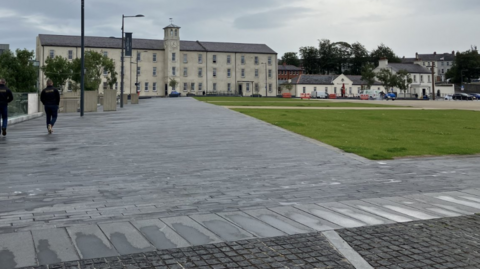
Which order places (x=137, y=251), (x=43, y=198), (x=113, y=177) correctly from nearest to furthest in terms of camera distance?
(x=137, y=251) → (x=43, y=198) → (x=113, y=177)

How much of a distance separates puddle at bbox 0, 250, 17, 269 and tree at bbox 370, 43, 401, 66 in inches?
6639

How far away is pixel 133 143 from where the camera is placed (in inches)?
610

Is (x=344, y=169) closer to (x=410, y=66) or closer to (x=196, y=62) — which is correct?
(x=196, y=62)

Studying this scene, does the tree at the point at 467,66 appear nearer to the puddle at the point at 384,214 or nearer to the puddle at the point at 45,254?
the puddle at the point at 384,214

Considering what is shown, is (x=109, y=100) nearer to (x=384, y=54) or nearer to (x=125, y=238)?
(x=125, y=238)

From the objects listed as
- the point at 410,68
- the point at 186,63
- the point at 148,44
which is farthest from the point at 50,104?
the point at 410,68

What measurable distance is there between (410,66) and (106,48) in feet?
266

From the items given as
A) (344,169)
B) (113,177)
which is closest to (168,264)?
(113,177)

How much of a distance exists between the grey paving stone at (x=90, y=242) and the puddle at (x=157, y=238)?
1.46ft

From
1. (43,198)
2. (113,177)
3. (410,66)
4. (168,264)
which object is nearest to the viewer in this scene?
(168,264)

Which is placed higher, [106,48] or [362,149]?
[106,48]

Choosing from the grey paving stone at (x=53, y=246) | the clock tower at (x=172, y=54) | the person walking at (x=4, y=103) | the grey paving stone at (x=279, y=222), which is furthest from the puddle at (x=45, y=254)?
the clock tower at (x=172, y=54)

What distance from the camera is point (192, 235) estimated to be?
5.92m

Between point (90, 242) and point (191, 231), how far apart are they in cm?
114
